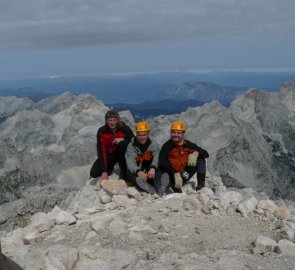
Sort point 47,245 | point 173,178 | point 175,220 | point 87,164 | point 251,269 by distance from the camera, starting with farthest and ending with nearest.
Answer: point 87,164
point 173,178
point 175,220
point 47,245
point 251,269

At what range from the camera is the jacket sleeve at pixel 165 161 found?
52.5 feet

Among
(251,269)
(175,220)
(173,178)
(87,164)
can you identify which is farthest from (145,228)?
(87,164)

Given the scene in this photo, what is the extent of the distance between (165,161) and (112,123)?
7.02 feet

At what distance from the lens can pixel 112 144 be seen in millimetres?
17297

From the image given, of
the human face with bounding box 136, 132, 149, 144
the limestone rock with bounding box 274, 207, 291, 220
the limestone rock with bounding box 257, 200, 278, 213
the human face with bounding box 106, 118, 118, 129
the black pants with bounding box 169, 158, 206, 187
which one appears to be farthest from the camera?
the human face with bounding box 106, 118, 118, 129

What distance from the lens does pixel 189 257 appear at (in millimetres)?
10773

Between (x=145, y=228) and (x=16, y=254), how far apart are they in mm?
3048

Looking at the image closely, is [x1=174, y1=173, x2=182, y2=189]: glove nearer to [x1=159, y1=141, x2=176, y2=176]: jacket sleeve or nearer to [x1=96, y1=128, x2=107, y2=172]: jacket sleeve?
[x1=159, y1=141, x2=176, y2=176]: jacket sleeve

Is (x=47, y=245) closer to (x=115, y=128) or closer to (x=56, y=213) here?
(x=56, y=213)

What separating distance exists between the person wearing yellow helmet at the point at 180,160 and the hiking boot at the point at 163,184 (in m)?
0.05

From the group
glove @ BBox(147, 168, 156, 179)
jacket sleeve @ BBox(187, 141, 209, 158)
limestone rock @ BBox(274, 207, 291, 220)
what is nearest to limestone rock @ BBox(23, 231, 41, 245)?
glove @ BBox(147, 168, 156, 179)

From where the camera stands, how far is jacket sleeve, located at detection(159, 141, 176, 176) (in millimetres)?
15992

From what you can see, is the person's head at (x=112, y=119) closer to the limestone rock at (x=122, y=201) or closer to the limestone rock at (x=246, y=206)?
the limestone rock at (x=122, y=201)

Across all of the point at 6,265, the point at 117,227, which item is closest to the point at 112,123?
the point at 117,227
